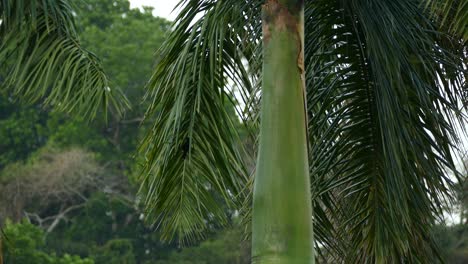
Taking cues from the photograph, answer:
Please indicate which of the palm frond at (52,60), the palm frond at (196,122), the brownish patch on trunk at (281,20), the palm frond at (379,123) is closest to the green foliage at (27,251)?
the palm frond at (52,60)

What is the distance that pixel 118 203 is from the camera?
120 ft

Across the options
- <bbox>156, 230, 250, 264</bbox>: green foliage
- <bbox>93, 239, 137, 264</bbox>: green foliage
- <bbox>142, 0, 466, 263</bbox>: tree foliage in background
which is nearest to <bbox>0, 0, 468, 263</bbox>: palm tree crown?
<bbox>142, 0, 466, 263</bbox>: tree foliage in background

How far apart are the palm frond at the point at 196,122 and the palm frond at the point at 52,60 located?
2.95ft

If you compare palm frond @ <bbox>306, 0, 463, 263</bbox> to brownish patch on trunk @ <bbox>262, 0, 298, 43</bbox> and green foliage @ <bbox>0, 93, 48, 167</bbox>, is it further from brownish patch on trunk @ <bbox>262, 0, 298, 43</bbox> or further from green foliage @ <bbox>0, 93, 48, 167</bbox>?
green foliage @ <bbox>0, 93, 48, 167</bbox>

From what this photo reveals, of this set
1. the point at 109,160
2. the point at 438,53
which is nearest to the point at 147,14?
the point at 109,160

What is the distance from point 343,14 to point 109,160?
31405mm

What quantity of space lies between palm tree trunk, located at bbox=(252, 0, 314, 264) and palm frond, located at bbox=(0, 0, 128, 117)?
244 centimetres

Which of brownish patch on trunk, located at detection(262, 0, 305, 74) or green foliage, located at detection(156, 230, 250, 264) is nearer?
brownish patch on trunk, located at detection(262, 0, 305, 74)

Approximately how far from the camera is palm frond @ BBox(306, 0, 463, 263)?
6.79 meters

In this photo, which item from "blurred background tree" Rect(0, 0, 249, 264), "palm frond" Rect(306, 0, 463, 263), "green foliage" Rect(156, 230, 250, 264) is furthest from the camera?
"blurred background tree" Rect(0, 0, 249, 264)

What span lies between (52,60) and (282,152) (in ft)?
9.41

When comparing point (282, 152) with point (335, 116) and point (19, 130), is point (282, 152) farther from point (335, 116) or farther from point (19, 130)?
point (19, 130)

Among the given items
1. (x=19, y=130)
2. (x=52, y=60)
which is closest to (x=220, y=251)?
(x=19, y=130)

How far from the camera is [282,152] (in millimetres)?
5758
